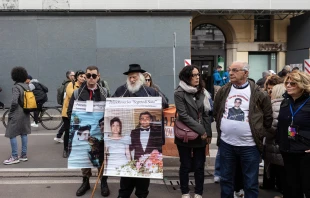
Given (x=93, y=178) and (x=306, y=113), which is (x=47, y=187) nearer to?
(x=93, y=178)

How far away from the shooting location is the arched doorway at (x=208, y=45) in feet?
60.1

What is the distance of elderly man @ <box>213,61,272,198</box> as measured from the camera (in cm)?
381

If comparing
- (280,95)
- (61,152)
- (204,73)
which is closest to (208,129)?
(280,95)

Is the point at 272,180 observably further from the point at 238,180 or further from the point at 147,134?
the point at 147,134

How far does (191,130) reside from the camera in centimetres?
431

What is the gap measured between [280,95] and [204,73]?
14198mm

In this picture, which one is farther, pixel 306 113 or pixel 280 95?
pixel 280 95

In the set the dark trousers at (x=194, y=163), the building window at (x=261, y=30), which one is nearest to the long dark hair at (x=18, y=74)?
the dark trousers at (x=194, y=163)

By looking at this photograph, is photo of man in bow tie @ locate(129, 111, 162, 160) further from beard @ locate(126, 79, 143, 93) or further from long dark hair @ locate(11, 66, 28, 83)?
long dark hair @ locate(11, 66, 28, 83)

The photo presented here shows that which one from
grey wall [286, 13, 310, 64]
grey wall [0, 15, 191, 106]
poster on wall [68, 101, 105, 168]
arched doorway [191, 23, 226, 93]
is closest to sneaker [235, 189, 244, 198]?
poster on wall [68, 101, 105, 168]

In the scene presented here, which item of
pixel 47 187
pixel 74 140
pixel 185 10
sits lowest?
pixel 47 187

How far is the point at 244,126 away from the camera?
3.80m

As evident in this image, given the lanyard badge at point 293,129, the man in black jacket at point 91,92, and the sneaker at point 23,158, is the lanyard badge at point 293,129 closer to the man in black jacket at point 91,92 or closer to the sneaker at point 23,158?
the man in black jacket at point 91,92

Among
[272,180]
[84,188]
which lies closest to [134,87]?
[84,188]
